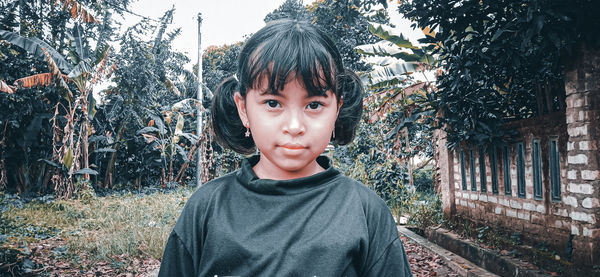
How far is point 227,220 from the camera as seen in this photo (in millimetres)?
1206

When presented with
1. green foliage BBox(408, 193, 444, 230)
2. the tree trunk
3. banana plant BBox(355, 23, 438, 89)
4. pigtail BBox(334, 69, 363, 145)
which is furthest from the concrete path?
the tree trunk

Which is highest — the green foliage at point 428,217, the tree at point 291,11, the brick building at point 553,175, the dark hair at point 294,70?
the tree at point 291,11

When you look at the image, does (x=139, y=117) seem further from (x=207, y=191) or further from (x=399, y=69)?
(x=207, y=191)

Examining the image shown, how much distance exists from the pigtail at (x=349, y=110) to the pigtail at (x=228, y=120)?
368 mm

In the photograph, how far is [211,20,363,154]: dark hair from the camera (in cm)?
120

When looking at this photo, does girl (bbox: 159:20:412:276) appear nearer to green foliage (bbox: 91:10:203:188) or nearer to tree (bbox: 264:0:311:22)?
green foliage (bbox: 91:10:203:188)

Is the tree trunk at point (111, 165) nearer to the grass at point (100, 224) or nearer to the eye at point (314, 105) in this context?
the grass at point (100, 224)

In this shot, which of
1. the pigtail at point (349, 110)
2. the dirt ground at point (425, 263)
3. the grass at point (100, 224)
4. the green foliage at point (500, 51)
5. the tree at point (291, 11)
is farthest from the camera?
the tree at point (291, 11)

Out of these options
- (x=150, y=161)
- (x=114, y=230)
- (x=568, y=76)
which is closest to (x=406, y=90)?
(x=568, y=76)

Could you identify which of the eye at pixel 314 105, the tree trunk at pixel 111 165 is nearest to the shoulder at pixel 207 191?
the eye at pixel 314 105

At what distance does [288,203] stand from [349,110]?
49 centimetres

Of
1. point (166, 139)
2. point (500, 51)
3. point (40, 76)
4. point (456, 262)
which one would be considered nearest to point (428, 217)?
point (456, 262)

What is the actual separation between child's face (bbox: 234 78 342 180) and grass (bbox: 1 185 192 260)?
13.7 feet

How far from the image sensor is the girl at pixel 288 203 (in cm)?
115
